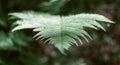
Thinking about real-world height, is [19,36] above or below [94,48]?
above

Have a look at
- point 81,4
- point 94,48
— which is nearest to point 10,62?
point 81,4

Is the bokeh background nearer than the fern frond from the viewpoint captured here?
No

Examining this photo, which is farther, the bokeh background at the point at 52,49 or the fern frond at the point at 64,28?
the bokeh background at the point at 52,49

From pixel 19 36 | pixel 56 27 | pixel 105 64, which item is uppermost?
pixel 56 27

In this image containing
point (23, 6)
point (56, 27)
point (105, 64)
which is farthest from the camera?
point (105, 64)

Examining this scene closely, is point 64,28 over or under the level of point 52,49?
over

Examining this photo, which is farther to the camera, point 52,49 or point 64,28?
point 52,49

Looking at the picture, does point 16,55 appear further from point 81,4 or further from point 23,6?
point 81,4

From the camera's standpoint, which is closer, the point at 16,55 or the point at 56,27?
the point at 56,27
